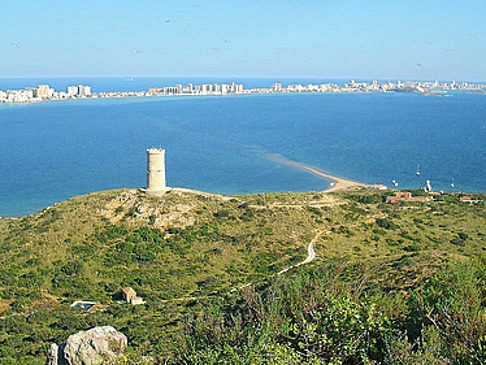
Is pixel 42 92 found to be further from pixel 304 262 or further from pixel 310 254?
pixel 304 262

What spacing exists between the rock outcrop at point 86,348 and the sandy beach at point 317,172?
129 feet

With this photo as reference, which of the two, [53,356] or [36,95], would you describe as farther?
[36,95]

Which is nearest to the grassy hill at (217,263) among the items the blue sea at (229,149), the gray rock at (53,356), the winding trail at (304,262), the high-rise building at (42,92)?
the winding trail at (304,262)

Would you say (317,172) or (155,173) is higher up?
(155,173)

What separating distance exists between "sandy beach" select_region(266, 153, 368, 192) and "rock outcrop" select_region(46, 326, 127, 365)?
1553 inches

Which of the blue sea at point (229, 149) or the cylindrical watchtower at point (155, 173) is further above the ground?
the cylindrical watchtower at point (155, 173)

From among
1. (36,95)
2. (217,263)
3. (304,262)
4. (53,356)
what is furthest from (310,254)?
(36,95)

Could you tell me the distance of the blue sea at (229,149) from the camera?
53031 millimetres

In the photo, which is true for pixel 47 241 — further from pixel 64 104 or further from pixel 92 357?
pixel 64 104

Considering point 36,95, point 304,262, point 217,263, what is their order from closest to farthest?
point 304,262 < point 217,263 < point 36,95

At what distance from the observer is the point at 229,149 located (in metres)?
72.6

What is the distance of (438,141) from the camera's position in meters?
80.4

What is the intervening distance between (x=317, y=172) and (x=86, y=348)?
163ft

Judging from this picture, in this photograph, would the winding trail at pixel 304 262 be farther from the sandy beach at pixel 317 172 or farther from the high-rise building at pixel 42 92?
the high-rise building at pixel 42 92
